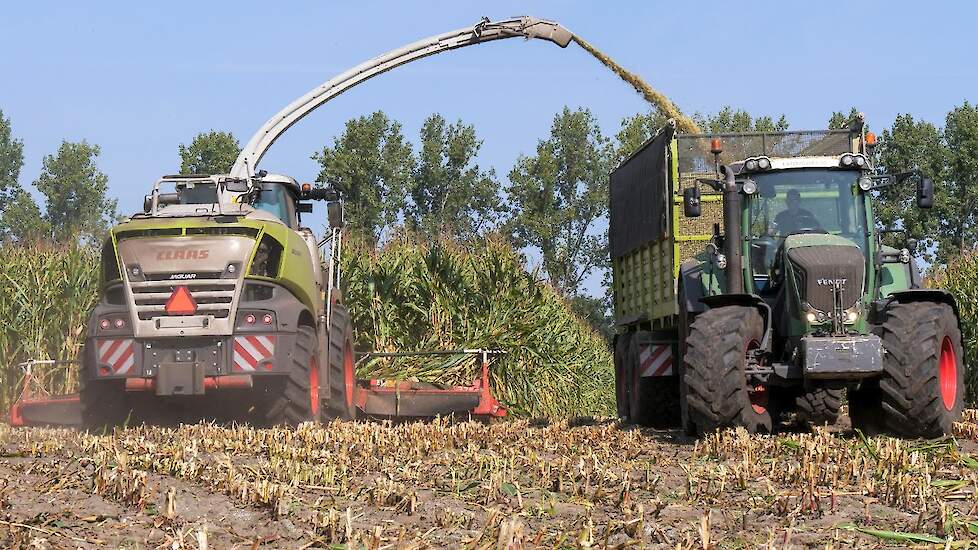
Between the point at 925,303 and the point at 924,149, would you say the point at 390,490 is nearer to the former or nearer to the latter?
the point at 925,303

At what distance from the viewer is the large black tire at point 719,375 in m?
9.84


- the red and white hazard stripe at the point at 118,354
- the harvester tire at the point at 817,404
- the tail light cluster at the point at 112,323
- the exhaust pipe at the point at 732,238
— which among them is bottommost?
the harvester tire at the point at 817,404

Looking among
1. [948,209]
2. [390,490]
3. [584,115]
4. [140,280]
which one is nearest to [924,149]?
[948,209]

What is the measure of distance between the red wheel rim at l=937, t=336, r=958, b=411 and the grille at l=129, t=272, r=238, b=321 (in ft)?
19.7

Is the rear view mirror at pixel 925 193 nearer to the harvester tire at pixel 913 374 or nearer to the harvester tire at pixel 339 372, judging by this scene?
the harvester tire at pixel 913 374

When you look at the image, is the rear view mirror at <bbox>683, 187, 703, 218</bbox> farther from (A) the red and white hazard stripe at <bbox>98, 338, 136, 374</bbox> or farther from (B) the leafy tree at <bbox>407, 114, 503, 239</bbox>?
(B) the leafy tree at <bbox>407, 114, 503, 239</bbox>

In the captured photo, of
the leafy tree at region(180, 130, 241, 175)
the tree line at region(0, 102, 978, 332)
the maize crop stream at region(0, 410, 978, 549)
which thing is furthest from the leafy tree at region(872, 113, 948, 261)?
the maize crop stream at region(0, 410, 978, 549)

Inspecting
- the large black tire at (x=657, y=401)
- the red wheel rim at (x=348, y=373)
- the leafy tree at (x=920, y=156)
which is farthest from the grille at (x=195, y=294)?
the leafy tree at (x=920, y=156)

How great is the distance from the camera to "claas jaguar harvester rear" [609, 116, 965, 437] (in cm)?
977

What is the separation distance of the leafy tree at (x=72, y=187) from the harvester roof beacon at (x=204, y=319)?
59.9m

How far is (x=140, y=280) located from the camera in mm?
11969

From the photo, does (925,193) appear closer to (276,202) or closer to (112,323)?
(276,202)

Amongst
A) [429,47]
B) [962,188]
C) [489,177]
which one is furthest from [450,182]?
[429,47]

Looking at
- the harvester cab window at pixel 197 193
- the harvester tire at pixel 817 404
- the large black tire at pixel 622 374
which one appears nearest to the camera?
the harvester tire at pixel 817 404
